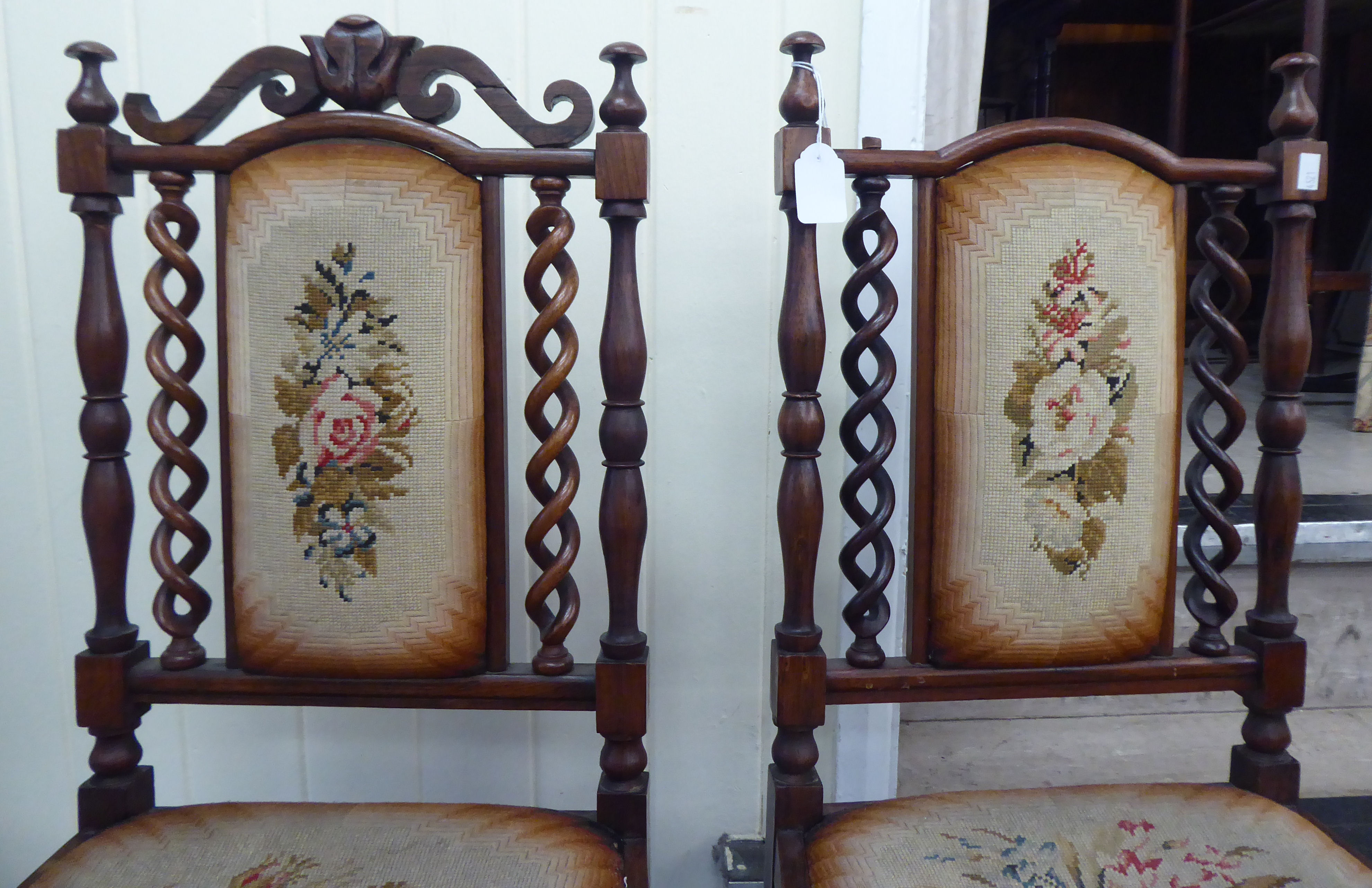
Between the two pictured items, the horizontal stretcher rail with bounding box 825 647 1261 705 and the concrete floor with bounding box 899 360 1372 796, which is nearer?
the horizontal stretcher rail with bounding box 825 647 1261 705

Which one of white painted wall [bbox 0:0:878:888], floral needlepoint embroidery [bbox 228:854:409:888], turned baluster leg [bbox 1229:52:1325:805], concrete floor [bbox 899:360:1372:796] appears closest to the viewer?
floral needlepoint embroidery [bbox 228:854:409:888]

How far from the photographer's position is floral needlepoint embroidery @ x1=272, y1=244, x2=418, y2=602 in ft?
2.45

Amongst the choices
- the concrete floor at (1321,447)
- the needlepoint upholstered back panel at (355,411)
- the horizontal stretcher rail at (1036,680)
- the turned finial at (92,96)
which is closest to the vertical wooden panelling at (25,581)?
the turned finial at (92,96)

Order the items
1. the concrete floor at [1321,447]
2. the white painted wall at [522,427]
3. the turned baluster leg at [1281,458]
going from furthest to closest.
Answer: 1. the concrete floor at [1321,447]
2. the white painted wall at [522,427]
3. the turned baluster leg at [1281,458]

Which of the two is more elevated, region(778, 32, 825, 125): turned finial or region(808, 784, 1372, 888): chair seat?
region(778, 32, 825, 125): turned finial

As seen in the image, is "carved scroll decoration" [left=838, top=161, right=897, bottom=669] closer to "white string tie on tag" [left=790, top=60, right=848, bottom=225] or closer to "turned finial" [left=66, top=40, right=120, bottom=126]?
"white string tie on tag" [left=790, top=60, right=848, bottom=225]

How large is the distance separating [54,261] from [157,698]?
59cm

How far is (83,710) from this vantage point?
78 cm

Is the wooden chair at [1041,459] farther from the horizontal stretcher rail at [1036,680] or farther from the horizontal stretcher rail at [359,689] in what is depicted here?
the horizontal stretcher rail at [359,689]

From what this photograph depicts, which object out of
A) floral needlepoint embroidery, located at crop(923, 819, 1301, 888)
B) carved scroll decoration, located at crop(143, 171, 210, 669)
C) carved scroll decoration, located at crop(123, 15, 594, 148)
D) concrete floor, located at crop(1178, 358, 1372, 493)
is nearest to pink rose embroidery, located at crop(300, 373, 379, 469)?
carved scroll decoration, located at crop(143, 171, 210, 669)

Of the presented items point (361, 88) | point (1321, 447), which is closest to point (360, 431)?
point (361, 88)

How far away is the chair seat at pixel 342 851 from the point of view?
688 millimetres

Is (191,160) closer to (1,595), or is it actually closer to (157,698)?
(157,698)

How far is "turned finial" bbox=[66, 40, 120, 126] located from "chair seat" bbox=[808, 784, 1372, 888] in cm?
87
